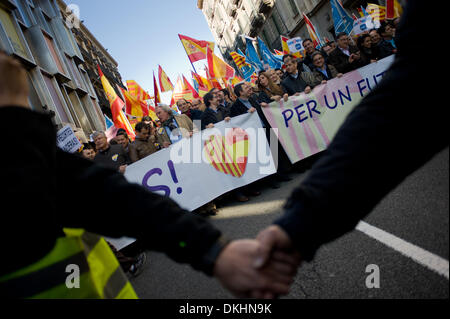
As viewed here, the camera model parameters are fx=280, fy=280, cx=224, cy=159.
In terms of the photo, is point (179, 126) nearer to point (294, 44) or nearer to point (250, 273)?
point (250, 273)

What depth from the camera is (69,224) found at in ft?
3.45

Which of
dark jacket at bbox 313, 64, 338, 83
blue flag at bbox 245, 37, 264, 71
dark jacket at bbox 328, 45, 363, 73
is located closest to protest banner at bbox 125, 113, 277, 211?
dark jacket at bbox 313, 64, 338, 83

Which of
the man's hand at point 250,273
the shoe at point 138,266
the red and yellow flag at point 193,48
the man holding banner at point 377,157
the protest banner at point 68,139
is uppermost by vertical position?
the red and yellow flag at point 193,48

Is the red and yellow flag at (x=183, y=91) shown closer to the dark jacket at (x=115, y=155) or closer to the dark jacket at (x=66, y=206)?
the dark jacket at (x=115, y=155)

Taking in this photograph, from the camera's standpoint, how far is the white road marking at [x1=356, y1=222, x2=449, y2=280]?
173 cm

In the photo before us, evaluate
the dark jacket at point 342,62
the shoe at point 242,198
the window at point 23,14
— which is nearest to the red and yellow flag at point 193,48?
the dark jacket at point 342,62

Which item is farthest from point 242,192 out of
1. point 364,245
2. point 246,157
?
point 364,245

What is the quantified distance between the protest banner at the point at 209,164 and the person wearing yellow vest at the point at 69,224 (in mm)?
3411

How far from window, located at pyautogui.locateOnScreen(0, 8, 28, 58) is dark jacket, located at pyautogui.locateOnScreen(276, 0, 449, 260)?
524 inches

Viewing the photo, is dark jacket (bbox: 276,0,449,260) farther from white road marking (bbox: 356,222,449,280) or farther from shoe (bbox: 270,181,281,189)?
shoe (bbox: 270,181,281,189)

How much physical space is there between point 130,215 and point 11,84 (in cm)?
58

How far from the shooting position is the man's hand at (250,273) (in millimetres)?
864
